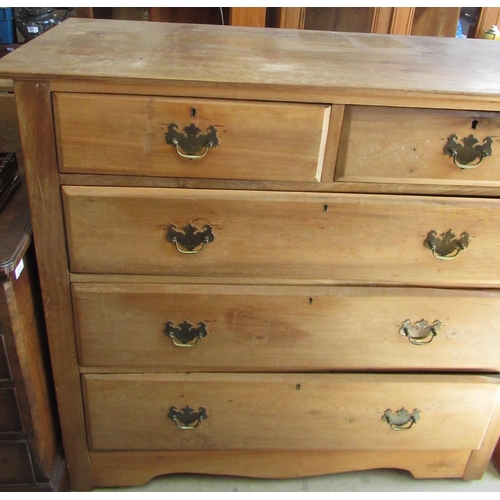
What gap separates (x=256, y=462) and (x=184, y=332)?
424 mm

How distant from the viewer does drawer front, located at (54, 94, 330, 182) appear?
0.83 m

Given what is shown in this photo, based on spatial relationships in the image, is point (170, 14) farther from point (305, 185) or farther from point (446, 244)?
point (446, 244)

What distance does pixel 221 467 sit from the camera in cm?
122

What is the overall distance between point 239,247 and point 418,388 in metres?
0.53

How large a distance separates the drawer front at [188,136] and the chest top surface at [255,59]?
0.14 ft

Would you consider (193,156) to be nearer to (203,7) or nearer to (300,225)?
(300,225)

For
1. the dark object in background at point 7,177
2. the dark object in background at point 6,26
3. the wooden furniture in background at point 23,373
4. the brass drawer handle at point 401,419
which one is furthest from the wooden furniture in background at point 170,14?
the brass drawer handle at point 401,419

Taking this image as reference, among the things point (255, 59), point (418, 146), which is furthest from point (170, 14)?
point (418, 146)

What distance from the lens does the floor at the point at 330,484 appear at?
1.25 meters

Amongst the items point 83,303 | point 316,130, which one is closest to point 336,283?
point 316,130

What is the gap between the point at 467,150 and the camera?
35.1 inches

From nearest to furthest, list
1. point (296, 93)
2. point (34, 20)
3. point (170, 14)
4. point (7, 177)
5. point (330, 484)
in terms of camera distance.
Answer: point (296, 93) < point (7, 177) < point (330, 484) < point (34, 20) < point (170, 14)

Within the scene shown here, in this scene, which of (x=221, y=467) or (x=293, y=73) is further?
(x=221, y=467)

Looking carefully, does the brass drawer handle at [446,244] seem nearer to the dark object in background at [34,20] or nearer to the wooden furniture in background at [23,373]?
the wooden furniture in background at [23,373]
